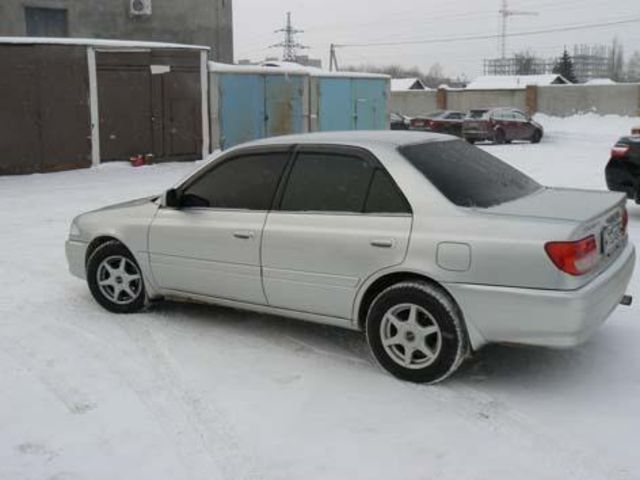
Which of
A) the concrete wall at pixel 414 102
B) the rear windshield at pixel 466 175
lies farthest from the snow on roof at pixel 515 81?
the rear windshield at pixel 466 175

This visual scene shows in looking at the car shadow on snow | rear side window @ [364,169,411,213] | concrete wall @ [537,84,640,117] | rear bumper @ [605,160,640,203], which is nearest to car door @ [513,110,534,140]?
concrete wall @ [537,84,640,117]

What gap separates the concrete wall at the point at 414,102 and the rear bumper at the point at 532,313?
4459cm

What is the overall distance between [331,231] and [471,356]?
116cm

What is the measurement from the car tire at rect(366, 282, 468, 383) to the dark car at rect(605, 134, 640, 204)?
20.5 ft

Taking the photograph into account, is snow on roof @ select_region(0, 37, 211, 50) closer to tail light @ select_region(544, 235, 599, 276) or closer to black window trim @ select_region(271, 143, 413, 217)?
black window trim @ select_region(271, 143, 413, 217)

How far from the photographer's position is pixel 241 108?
20.6 m

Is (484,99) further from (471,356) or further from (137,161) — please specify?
(471,356)

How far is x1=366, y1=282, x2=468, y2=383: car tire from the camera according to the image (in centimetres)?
465

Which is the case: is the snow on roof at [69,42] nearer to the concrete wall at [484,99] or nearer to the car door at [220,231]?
the car door at [220,231]

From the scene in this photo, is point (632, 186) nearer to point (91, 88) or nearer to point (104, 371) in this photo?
point (104, 371)

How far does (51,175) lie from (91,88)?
2088 mm

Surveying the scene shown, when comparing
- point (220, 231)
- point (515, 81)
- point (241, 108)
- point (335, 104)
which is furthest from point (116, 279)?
point (515, 81)

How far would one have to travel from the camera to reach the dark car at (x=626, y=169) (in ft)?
33.0

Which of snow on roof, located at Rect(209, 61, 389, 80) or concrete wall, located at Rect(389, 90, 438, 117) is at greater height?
snow on roof, located at Rect(209, 61, 389, 80)
